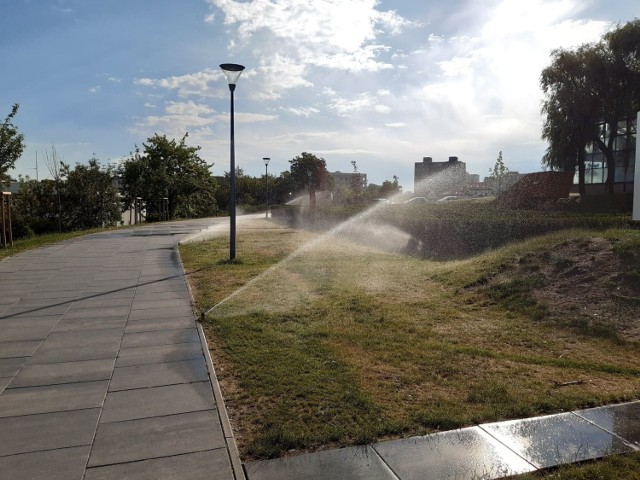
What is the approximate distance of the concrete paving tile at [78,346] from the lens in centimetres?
467

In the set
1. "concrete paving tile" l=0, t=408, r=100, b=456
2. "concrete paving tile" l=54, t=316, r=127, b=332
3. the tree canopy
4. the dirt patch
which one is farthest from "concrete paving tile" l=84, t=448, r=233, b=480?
the tree canopy

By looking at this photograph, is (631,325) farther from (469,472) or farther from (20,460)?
(20,460)

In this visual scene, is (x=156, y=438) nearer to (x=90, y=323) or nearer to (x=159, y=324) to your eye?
(x=159, y=324)

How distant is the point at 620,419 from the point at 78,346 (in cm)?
482

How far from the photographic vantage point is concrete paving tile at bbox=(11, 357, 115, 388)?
4.08m

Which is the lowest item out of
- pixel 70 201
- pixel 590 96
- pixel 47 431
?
pixel 47 431

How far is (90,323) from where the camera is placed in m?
5.89

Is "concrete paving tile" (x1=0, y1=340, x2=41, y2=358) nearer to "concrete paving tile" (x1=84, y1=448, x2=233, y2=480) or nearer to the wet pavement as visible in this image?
"concrete paving tile" (x1=84, y1=448, x2=233, y2=480)

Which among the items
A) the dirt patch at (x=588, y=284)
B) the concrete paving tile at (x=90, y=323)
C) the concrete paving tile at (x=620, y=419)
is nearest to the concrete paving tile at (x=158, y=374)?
the concrete paving tile at (x=90, y=323)

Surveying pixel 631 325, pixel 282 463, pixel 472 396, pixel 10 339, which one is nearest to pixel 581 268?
pixel 631 325

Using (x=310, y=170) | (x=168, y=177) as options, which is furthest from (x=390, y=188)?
(x=168, y=177)

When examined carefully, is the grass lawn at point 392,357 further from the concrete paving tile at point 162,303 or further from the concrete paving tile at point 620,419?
the concrete paving tile at point 162,303

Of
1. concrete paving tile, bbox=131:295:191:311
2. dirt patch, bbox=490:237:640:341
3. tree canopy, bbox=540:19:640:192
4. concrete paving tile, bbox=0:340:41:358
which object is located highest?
tree canopy, bbox=540:19:640:192

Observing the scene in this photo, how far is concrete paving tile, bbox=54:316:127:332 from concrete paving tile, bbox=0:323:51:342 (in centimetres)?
16
